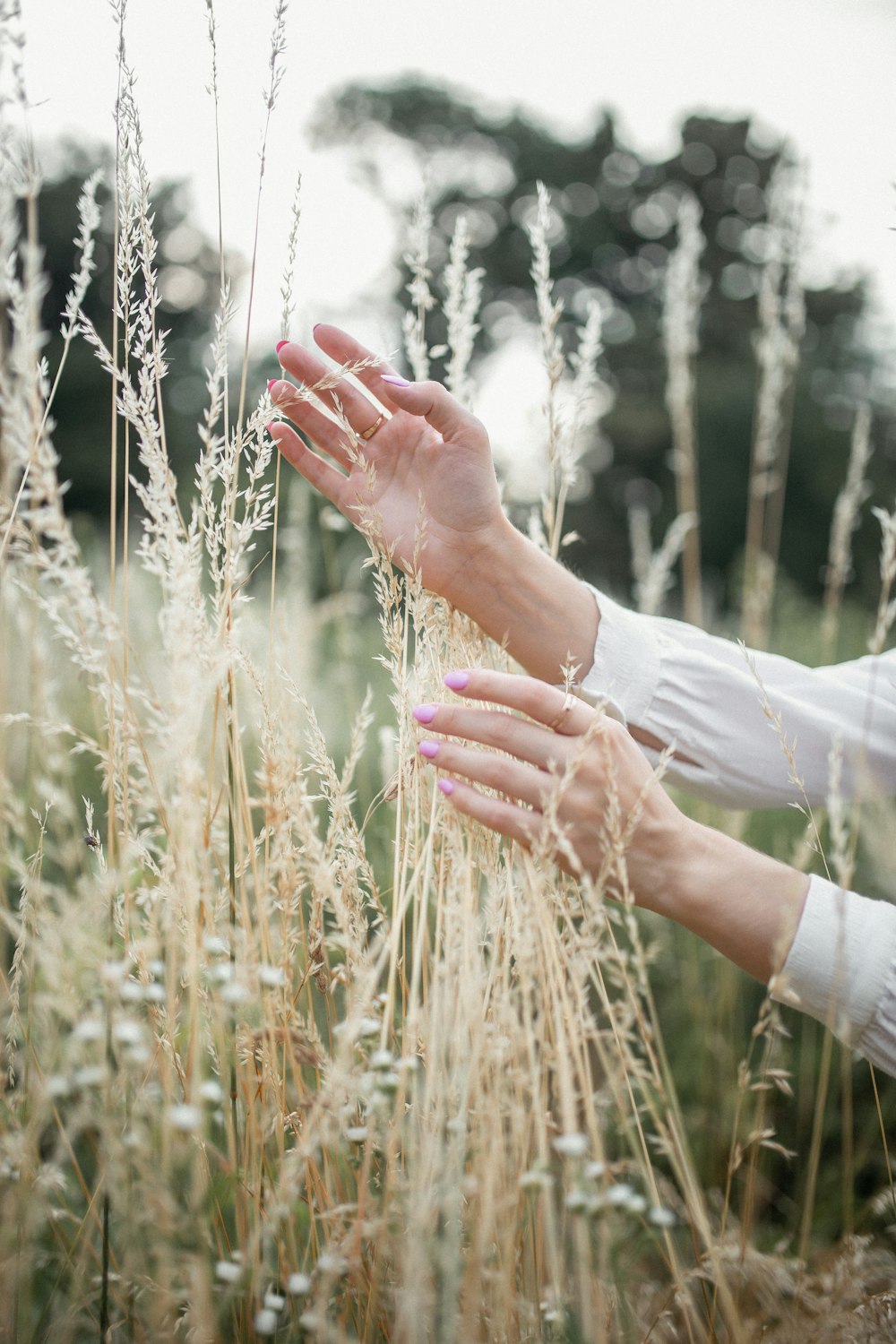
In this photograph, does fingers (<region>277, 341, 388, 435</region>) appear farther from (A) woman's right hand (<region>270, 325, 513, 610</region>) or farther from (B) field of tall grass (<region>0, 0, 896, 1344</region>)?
Answer: (B) field of tall grass (<region>0, 0, 896, 1344</region>)

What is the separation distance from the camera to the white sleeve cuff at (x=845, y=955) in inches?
43.4

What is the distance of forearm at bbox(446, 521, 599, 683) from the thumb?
0.17m

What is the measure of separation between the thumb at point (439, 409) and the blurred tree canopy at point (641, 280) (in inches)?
674

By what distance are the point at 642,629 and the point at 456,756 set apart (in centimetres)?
61

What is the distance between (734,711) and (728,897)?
56 centimetres

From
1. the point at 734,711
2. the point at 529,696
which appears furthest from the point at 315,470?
the point at 734,711

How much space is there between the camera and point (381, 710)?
4.41 metres

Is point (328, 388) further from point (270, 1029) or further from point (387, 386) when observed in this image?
point (270, 1029)

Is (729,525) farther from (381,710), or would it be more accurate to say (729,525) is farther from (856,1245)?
(856,1245)

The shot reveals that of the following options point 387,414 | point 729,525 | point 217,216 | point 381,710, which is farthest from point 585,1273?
point 729,525

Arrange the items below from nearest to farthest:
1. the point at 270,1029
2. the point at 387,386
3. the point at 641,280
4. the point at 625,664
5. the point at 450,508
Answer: the point at 270,1029 → the point at 387,386 → the point at 450,508 → the point at 625,664 → the point at 641,280

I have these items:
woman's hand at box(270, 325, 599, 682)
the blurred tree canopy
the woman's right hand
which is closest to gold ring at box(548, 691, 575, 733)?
woman's hand at box(270, 325, 599, 682)

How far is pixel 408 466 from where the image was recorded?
1.44 metres

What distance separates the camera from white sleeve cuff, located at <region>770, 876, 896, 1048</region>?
1103 millimetres
